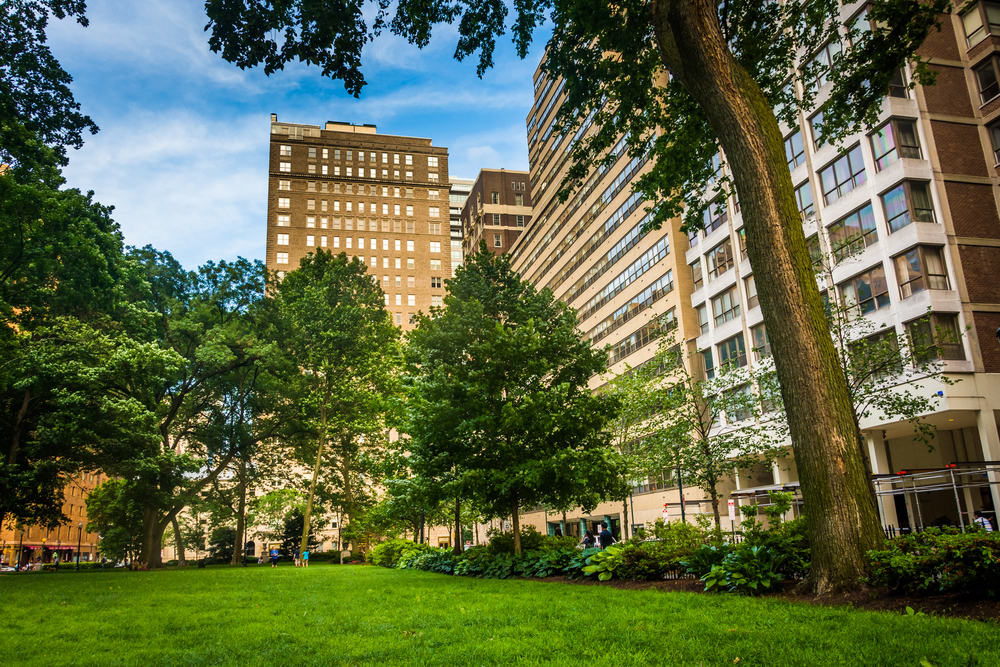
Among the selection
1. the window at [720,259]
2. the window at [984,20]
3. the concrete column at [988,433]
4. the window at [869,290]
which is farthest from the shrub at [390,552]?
the window at [984,20]

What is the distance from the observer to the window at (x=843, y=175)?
32625mm

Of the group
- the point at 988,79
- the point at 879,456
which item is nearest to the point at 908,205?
the point at 988,79

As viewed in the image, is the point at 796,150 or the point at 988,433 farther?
the point at 796,150

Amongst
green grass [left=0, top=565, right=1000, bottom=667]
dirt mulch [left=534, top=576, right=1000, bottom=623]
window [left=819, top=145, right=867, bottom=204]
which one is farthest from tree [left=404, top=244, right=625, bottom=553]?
window [left=819, top=145, right=867, bottom=204]

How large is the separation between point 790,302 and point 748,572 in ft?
13.2

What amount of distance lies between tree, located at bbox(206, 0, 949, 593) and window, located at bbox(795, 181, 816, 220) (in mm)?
21569

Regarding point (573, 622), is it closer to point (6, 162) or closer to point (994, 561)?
point (994, 561)

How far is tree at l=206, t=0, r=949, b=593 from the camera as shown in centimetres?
898

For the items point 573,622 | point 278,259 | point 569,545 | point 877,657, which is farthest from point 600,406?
point 278,259

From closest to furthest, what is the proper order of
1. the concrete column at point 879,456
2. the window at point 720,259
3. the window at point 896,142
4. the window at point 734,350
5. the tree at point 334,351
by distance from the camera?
the window at point 896,142, the concrete column at point 879,456, the tree at point 334,351, the window at point 734,350, the window at point 720,259

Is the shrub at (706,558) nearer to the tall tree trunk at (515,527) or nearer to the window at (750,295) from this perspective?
the tall tree trunk at (515,527)

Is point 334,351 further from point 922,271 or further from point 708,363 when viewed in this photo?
point 922,271

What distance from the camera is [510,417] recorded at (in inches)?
780

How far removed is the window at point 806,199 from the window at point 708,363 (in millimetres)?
11986
